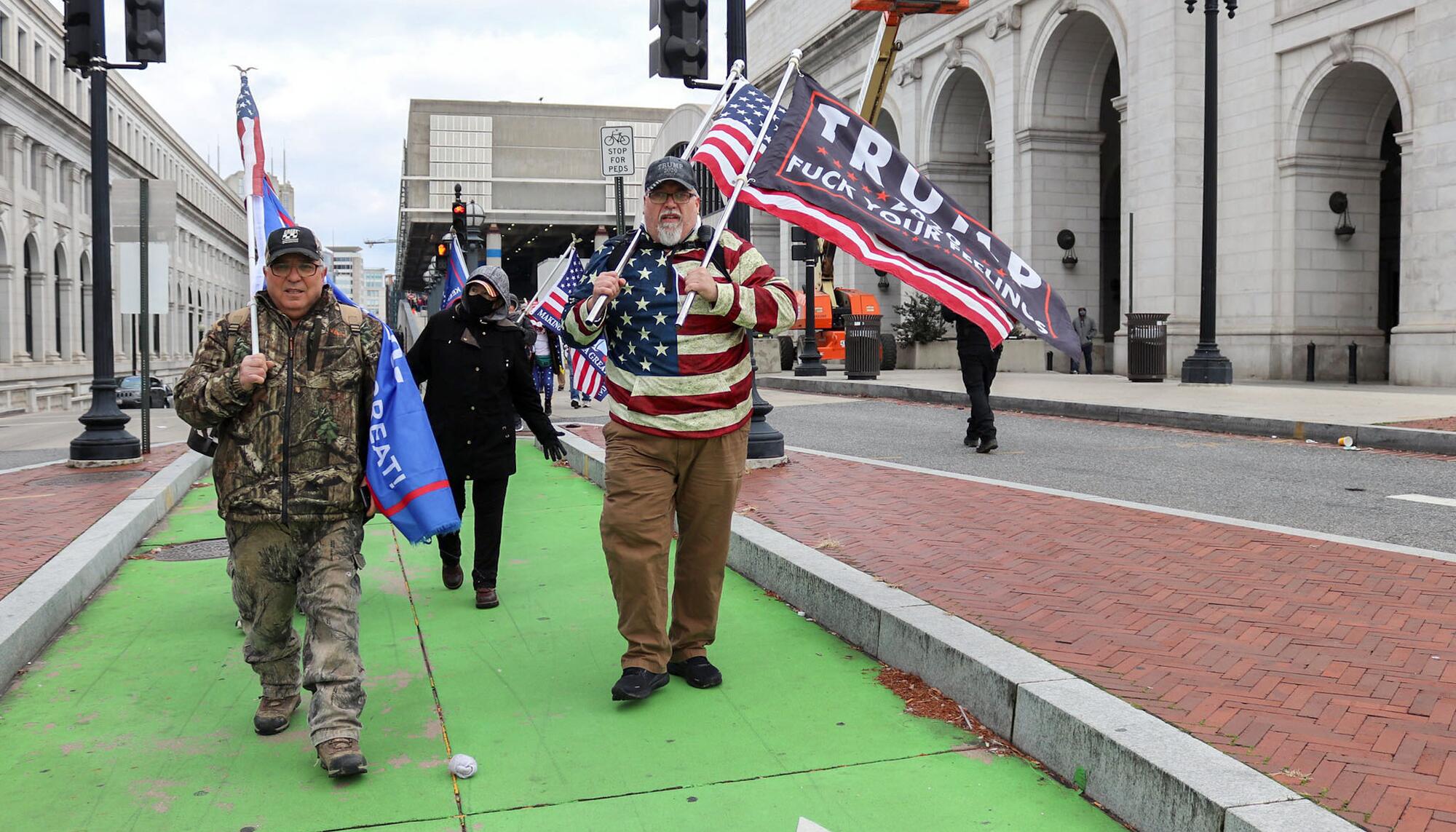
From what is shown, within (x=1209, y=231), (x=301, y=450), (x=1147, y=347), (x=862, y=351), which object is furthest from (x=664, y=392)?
(x=862, y=351)

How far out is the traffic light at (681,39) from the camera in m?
10.5

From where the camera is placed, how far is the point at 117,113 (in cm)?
6862

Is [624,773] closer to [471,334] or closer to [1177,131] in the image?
[471,334]

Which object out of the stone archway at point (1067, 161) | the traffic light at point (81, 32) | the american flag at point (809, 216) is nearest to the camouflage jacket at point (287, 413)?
the american flag at point (809, 216)

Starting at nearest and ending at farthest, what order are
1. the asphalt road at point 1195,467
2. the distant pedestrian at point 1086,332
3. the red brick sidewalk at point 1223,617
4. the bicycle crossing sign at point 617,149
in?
the red brick sidewalk at point 1223,617 → the asphalt road at point 1195,467 → the bicycle crossing sign at point 617,149 → the distant pedestrian at point 1086,332

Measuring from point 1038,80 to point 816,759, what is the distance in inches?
1143

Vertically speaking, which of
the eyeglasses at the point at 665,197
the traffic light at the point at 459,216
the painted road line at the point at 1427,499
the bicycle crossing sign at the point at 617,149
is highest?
the traffic light at the point at 459,216

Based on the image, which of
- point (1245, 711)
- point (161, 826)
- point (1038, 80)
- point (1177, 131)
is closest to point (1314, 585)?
point (1245, 711)

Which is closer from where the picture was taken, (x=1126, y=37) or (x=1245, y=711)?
(x=1245, y=711)

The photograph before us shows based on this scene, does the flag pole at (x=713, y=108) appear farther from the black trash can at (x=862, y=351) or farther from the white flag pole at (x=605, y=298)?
the black trash can at (x=862, y=351)

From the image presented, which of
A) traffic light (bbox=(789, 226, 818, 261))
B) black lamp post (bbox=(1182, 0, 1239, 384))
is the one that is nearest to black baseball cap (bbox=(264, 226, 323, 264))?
black lamp post (bbox=(1182, 0, 1239, 384))

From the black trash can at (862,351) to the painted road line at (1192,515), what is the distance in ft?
48.7

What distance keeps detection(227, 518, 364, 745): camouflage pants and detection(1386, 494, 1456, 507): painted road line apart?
25.4 ft

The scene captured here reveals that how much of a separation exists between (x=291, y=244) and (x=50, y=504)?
6663mm
